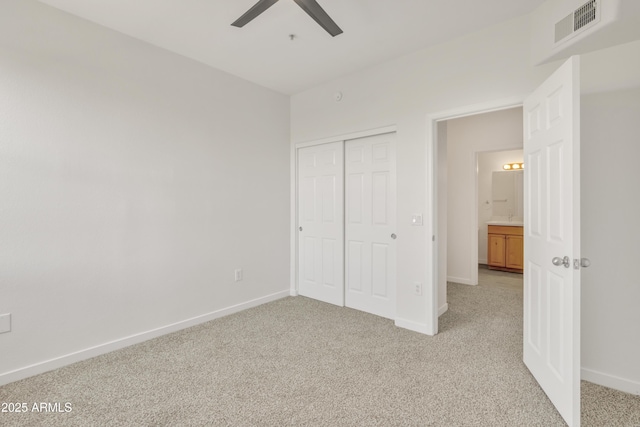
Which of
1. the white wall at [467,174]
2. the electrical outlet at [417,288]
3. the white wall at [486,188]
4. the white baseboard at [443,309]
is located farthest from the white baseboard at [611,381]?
the white wall at [486,188]

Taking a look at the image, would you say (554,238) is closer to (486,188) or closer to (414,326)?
(414,326)

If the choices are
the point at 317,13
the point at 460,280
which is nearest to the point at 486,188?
the point at 460,280

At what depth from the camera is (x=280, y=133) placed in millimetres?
4020

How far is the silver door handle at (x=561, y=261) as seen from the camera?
1.62 m

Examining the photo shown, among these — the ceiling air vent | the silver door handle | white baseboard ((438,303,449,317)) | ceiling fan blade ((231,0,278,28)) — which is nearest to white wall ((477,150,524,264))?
white baseboard ((438,303,449,317))

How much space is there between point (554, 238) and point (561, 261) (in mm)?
187

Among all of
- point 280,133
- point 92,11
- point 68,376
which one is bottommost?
point 68,376

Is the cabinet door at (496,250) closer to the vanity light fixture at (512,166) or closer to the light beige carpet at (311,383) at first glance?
the vanity light fixture at (512,166)

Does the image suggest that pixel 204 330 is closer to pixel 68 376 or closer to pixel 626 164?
pixel 68 376

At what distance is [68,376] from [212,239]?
5.10 ft

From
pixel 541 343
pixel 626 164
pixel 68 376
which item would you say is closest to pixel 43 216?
pixel 68 376

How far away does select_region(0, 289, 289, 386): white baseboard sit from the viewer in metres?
2.13

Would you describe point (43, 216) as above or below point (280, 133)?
below

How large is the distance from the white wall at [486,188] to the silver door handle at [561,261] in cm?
474
